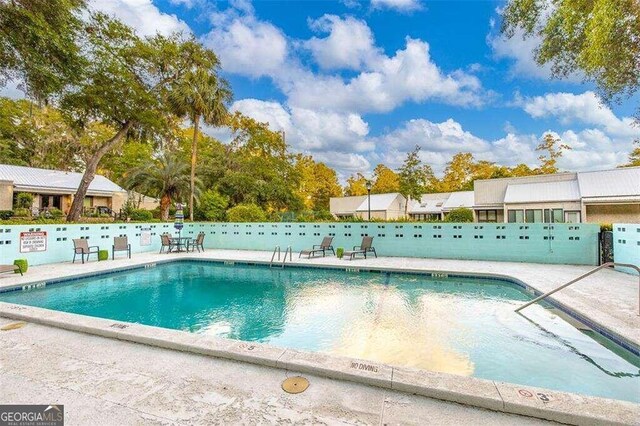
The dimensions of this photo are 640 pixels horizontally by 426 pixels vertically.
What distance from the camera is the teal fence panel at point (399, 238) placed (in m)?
10.1

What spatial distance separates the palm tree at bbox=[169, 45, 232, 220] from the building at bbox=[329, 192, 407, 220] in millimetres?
15540

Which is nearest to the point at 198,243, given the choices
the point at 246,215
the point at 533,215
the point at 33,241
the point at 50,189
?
the point at 246,215

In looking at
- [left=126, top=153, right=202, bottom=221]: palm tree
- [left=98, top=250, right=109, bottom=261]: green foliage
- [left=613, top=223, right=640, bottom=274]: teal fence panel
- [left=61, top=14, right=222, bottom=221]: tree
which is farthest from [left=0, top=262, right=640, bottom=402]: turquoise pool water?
[left=126, top=153, right=202, bottom=221]: palm tree

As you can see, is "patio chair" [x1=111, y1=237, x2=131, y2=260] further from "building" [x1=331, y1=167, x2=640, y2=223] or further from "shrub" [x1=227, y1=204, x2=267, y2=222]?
"building" [x1=331, y1=167, x2=640, y2=223]

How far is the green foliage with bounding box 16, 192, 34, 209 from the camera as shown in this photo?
21.1 m

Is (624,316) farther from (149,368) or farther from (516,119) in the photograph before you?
(516,119)

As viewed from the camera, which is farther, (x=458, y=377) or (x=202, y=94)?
(x=202, y=94)

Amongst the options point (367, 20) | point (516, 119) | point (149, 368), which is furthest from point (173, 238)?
point (516, 119)

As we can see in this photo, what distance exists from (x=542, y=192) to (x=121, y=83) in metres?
26.0

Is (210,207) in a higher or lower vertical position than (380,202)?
lower

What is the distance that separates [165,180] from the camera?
902 inches

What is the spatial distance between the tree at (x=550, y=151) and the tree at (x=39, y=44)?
37601 millimetres

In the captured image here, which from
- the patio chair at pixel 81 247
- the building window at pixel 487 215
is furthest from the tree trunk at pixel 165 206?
the building window at pixel 487 215

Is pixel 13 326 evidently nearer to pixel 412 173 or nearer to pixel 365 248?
pixel 365 248
